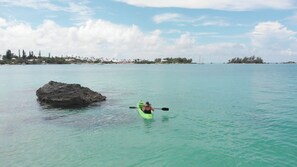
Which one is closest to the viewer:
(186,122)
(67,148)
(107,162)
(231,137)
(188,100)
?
(107,162)

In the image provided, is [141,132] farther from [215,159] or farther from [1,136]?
[1,136]

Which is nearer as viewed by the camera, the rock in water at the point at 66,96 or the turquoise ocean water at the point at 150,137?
the turquoise ocean water at the point at 150,137

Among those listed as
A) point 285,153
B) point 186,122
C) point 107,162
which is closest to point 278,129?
point 285,153

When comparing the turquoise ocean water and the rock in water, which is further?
the rock in water

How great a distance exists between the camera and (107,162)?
72.3 ft

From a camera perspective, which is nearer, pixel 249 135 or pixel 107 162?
pixel 107 162

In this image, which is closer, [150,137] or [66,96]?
[150,137]

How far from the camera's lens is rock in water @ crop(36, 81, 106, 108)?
44853 mm

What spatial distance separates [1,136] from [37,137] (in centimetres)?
352

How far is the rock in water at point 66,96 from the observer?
4485 cm

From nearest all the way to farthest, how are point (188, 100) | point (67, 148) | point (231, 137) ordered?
point (67, 148), point (231, 137), point (188, 100)

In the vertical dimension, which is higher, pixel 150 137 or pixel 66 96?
pixel 66 96

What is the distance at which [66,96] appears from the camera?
1784 inches

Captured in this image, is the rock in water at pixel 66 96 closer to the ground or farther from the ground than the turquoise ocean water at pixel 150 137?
farther from the ground
